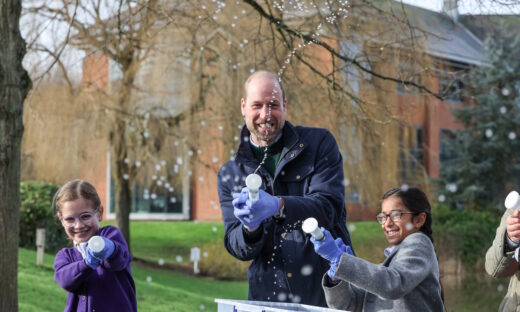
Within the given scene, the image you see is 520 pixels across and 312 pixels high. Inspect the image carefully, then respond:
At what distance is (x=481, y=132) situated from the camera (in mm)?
21359

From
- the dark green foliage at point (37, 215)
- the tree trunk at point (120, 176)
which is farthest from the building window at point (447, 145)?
the dark green foliage at point (37, 215)

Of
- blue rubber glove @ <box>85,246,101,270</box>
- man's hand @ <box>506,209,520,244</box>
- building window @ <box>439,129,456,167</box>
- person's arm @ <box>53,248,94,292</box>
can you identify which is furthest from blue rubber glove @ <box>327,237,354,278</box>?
building window @ <box>439,129,456,167</box>

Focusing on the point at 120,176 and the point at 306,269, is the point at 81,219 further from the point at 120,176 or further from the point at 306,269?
the point at 120,176

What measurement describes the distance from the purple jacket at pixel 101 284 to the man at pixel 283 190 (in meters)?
0.74

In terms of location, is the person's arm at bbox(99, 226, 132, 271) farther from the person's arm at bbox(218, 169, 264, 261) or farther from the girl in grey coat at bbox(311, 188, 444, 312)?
the girl in grey coat at bbox(311, 188, 444, 312)

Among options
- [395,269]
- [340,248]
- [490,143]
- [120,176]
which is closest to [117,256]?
[340,248]

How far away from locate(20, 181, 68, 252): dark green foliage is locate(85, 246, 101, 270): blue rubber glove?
10.8 m

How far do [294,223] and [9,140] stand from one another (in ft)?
13.0

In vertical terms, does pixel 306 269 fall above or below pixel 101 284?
above

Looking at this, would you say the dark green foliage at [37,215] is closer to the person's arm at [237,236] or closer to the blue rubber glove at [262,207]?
the person's arm at [237,236]

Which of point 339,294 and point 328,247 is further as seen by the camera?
point 339,294

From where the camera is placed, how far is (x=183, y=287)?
13.4 meters

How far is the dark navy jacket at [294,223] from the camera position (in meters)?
3.37

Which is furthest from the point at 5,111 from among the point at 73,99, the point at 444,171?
the point at 444,171
